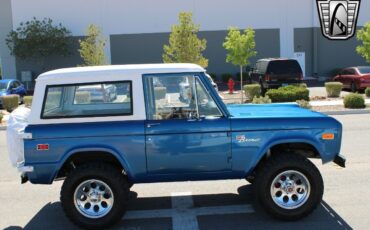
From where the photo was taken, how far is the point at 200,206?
608 cm

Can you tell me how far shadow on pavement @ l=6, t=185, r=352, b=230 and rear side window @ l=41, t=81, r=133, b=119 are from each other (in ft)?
4.42

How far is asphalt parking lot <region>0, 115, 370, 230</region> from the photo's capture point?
541cm

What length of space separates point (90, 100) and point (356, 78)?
21574mm

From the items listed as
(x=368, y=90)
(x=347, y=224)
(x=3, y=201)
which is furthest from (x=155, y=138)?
(x=368, y=90)

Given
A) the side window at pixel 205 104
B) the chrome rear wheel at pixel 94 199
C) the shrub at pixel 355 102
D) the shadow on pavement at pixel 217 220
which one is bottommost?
the shadow on pavement at pixel 217 220

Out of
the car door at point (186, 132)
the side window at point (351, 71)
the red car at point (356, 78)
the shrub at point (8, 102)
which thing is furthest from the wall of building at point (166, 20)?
the car door at point (186, 132)

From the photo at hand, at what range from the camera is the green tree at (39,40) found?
34.4 metres

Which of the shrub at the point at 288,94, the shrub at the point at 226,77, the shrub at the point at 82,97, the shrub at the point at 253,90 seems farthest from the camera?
the shrub at the point at 226,77

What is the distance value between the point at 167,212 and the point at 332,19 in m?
29.4

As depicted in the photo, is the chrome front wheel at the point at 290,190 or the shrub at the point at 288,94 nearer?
the chrome front wheel at the point at 290,190

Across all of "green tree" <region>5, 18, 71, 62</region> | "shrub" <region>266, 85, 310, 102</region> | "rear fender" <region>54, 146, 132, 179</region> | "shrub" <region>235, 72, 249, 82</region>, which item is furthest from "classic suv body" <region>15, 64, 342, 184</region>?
"shrub" <region>235, 72, 249, 82</region>

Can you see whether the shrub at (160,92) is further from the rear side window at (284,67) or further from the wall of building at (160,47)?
the wall of building at (160,47)

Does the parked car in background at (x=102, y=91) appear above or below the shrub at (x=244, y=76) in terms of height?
below

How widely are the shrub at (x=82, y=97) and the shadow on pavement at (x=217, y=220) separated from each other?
1498mm
